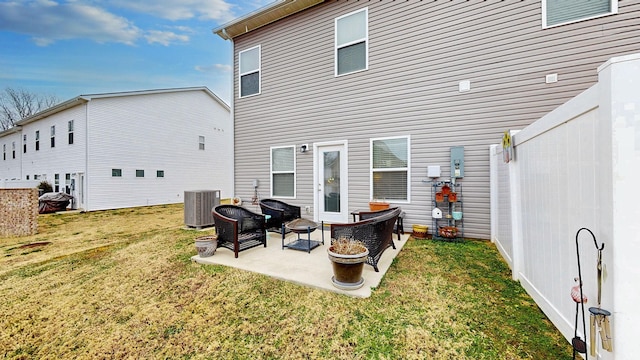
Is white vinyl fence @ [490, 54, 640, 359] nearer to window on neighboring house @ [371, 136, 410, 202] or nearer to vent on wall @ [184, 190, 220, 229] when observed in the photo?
window on neighboring house @ [371, 136, 410, 202]

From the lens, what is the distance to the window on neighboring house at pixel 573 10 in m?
4.21

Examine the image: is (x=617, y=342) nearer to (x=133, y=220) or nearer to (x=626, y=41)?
(x=626, y=41)

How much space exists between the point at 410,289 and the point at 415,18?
224 inches

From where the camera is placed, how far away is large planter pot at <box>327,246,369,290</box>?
9.64ft

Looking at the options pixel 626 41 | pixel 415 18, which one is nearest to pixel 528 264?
pixel 626 41

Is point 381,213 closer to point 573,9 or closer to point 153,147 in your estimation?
point 573,9

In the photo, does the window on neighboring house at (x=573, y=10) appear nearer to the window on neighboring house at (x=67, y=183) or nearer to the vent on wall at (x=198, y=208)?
the vent on wall at (x=198, y=208)

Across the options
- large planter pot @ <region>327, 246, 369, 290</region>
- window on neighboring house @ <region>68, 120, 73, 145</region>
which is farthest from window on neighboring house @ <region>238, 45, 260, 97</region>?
window on neighboring house @ <region>68, 120, 73, 145</region>

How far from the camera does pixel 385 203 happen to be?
5750mm

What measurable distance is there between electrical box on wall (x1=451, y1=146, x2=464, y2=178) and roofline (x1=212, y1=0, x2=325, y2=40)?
5.16 meters

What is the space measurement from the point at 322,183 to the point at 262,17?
515cm

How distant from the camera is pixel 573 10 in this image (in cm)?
440

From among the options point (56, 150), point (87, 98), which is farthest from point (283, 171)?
point (56, 150)

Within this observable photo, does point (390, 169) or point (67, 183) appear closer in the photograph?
point (390, 169)
